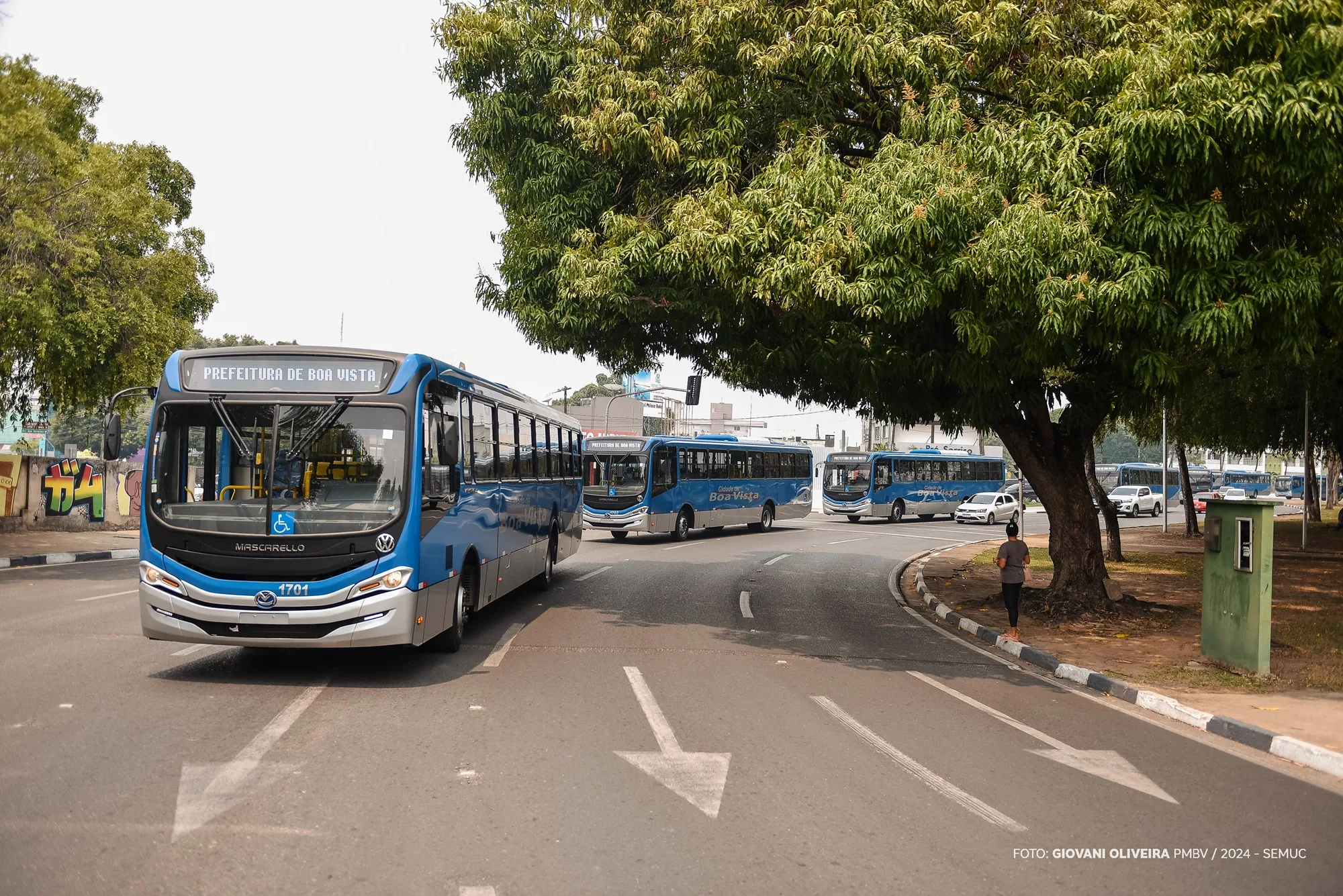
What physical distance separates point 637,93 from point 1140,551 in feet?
72.5

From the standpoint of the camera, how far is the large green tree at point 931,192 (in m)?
8.83

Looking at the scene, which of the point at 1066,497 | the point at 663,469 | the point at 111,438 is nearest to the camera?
the point at 111,438

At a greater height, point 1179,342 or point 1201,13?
point 1201,13

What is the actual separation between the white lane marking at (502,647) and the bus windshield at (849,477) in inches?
1237

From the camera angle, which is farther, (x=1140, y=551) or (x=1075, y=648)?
(x=1140, y=551)

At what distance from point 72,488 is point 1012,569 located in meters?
24.4

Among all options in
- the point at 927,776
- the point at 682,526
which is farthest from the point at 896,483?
the point at 927,776

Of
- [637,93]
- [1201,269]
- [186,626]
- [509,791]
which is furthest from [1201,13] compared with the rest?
[186,626]

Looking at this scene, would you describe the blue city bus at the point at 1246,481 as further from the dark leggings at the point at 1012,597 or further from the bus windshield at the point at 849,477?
the dark leggings at the point at 1012,597

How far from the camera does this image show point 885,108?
469 inches

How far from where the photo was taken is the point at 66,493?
26125 millimetres

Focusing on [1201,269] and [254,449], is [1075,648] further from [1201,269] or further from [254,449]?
[254,449]

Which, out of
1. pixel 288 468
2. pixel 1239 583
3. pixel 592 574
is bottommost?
pixel 592 574

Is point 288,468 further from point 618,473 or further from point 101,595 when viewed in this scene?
point 618,473
